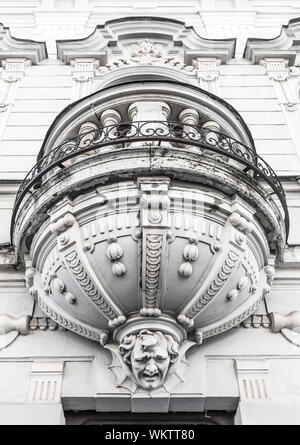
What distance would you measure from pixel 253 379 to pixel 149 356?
1.33 meters

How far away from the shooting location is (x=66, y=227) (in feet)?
19.3

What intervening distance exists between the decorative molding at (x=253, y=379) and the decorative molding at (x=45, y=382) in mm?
2102

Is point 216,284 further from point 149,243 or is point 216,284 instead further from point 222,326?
point 149,243

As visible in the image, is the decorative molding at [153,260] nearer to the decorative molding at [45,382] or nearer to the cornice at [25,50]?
the decorative molding at [45,382]

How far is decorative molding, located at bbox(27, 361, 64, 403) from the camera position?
5605 mm

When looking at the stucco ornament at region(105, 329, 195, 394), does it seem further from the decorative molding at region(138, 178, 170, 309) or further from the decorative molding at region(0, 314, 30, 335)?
the decorative molding at region(0, 314, 30, 335)

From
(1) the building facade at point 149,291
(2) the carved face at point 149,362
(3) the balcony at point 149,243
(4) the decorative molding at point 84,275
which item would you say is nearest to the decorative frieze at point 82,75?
(1) the building facade at point 149,291

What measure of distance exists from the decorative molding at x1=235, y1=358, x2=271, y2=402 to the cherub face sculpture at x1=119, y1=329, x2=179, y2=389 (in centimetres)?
87

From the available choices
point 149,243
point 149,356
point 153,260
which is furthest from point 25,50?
point 149,356

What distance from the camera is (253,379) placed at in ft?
18.9

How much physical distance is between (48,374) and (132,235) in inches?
75.7

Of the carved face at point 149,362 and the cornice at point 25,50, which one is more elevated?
the cornice at point 25,50

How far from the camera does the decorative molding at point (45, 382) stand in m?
5.61
